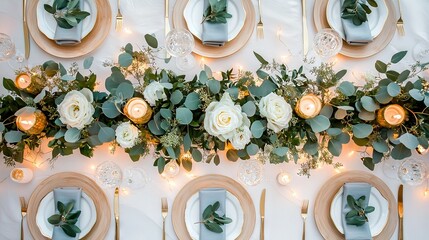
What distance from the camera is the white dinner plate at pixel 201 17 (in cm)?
219

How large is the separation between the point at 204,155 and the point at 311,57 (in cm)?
90

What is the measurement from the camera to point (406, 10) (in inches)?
90.7

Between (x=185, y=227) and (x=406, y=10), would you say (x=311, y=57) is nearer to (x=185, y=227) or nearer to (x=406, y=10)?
(x=406, y=10)

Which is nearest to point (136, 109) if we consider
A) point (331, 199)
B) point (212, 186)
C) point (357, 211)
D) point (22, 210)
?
point (212, 186)

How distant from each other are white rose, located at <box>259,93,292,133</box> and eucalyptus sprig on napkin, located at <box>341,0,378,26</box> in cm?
79

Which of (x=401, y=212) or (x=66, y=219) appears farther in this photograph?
(x=401, y=212)

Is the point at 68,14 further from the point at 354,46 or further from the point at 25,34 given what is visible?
the point at 354,46

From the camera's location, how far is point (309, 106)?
1880mm

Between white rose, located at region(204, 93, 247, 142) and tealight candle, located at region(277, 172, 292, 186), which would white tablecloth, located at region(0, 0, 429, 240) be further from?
white rose, located at region(204, 93, 247, 142)

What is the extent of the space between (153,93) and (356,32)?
1.26m

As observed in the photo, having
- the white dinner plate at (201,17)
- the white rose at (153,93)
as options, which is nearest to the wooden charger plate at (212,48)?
the white dinner plate at (201,17)

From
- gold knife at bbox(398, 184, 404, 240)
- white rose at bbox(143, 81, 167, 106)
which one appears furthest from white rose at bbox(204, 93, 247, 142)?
gold knife at bbox(398, 184, 404, 240)

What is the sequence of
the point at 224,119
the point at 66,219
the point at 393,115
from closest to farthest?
1. the point at 224,119
2. the point at 393,115
3. the point at 66,219

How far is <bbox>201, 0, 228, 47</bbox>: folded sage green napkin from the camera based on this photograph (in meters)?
2.13
